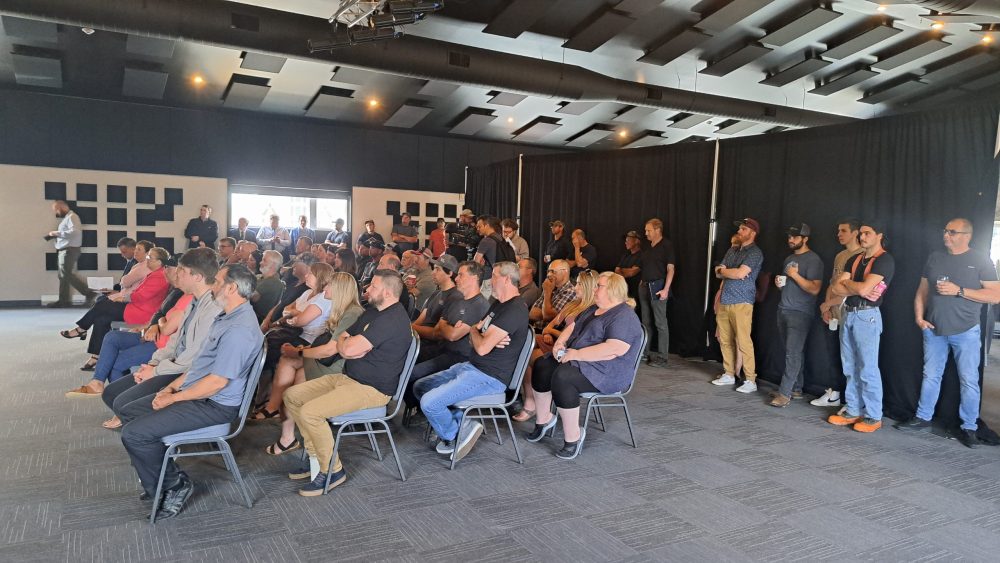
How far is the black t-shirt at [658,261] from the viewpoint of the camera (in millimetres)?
6750

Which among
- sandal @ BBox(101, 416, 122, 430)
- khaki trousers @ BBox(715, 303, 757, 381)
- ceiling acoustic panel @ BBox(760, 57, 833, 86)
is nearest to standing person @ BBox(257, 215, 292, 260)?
sandal @ BBox(101, 416, 122, 430)

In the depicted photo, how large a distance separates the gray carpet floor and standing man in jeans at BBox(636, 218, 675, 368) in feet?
7.22

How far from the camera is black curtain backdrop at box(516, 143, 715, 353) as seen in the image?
6.97m

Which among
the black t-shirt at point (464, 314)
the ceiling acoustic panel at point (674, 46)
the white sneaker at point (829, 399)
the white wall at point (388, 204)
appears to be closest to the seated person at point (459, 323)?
the black t-shirt at point (464, 314)

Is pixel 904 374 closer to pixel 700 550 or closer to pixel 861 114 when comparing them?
pixel 700 550

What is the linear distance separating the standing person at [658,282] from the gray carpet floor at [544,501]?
2198mm

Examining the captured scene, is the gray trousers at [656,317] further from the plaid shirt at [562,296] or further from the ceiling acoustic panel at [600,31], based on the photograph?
the ceiling acoustic panel at [600,31]

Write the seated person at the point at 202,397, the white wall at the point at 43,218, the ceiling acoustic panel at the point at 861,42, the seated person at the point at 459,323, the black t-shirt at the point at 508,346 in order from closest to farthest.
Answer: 1. the seated person at the point at 202,397
2. the black t-shirt at the point at 508,346
3. the seated person at the point at 459,323
4. the ceiling acoustic panel at the point at 861,42
5. the white wall at the point at 43,218

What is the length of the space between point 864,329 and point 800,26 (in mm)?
4297

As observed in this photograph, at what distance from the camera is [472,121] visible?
11.6 metres

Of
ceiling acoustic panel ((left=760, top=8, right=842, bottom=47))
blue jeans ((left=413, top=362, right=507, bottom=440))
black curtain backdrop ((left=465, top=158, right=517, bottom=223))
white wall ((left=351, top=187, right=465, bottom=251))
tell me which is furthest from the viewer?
white wall ((left=351, top=187, right=465, bottom=251))

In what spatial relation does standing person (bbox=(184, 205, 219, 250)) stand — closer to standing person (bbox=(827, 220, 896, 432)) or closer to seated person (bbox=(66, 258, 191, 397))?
seated person (bbox=(66, 258, 191, 397))

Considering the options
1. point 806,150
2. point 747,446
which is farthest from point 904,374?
point 806,150

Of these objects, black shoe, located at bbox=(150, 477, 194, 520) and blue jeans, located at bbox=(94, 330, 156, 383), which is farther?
blue jeans, located at bbox=(94, 330, 156, 383)
